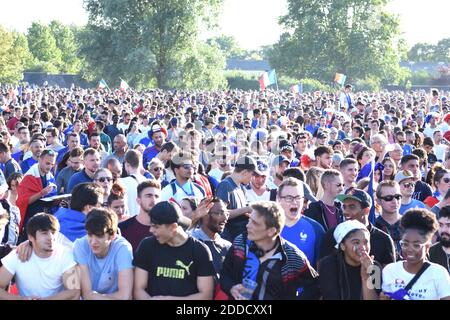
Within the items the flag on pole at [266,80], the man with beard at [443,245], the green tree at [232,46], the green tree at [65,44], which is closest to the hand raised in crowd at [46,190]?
the man with beard at [443,245]

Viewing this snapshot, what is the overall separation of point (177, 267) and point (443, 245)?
7.22 feet

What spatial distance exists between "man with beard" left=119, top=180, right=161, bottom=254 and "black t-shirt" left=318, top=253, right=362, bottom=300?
181 centimetres

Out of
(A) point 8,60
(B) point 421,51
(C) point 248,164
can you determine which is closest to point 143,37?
(A) point 8,60

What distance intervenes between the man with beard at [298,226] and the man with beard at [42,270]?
1.90 m

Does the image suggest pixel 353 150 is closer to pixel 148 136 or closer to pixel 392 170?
pixel 392 170

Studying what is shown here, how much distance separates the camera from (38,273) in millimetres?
5867

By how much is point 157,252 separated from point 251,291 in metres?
0.74

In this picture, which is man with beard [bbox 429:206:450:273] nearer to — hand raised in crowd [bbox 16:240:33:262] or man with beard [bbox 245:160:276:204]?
man with beard [bbox 245:160:276:204]

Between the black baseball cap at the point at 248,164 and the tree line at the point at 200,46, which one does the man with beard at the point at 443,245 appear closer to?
the black baseball cap at the point at 248,164

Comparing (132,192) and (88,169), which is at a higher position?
(88,169)

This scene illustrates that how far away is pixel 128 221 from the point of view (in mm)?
7121

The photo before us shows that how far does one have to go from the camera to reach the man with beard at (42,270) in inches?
230

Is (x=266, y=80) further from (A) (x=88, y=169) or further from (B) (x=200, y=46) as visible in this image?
(A) (x=88, y=169)
